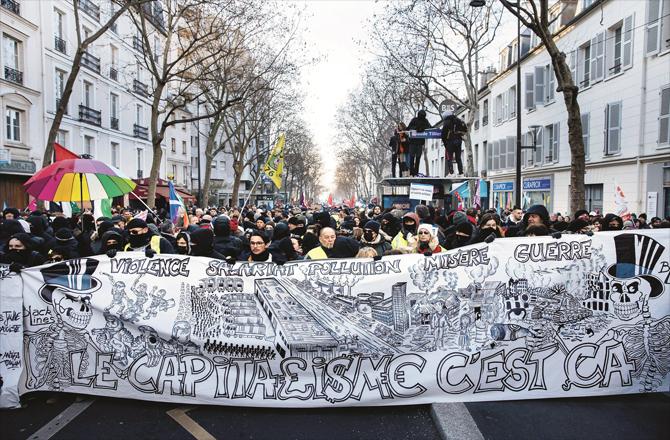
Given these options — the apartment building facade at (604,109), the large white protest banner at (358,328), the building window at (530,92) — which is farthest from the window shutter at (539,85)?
the large white protest banner at (358,328)

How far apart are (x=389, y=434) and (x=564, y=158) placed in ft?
76.2

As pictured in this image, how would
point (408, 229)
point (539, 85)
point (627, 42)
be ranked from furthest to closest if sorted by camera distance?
point (539, 85), point (627, 42), point (408, 229)

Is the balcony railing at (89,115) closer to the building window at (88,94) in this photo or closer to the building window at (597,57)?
the building window at (88,94)

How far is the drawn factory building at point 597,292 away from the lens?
4480 mm

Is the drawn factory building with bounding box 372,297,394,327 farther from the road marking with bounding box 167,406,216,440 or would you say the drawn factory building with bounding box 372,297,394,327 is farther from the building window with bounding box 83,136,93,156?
the building window with bounding box 83,136,93,156

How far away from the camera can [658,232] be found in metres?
4.58

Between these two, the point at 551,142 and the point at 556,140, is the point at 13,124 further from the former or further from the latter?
the point at 551,142

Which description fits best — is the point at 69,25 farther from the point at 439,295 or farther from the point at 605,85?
the point at 439,295

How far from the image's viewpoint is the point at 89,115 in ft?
94.3

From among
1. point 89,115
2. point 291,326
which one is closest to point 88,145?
point 89,115

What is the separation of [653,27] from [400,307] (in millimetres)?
17435

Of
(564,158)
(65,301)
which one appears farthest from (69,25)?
(65,301)

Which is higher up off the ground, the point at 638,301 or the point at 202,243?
the point at 202,243

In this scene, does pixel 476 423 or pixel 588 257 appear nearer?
pixel 476 423
